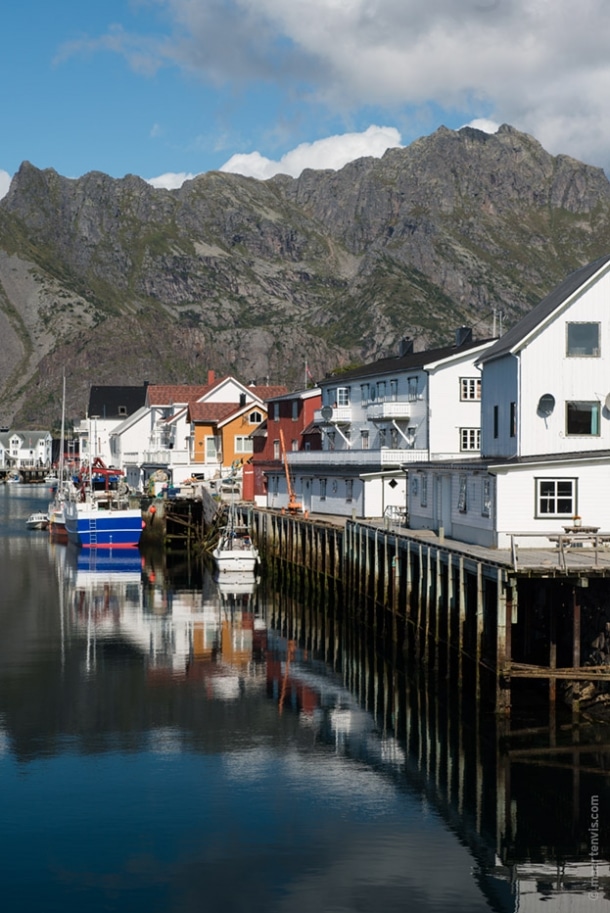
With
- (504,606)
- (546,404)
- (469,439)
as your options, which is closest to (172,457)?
(469,439)

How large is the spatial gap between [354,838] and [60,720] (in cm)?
1341

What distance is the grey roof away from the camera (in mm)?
48469

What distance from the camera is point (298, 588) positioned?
6544 centimetres

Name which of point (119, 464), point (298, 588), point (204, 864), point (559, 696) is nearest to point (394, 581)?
point (559, 696)

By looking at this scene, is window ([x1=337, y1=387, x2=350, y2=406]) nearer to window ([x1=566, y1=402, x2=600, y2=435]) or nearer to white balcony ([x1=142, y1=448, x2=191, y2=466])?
white balcony ([x1=142, y1=448, x2=191, y2=466])

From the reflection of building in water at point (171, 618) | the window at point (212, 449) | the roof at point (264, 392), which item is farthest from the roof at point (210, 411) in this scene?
the reflection of building in water at point (171, 618)

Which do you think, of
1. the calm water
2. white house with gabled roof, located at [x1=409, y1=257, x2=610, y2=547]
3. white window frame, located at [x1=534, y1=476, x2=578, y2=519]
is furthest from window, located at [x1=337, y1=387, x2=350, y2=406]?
white window frame, located at [x1=534, y1=476, x2=578, y2=519]

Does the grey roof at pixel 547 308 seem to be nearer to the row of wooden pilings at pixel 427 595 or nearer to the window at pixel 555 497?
the window at pixel 555 497

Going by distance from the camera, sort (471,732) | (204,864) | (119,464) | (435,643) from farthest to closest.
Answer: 1. (119,464)
2. (435,643)
3. (471,732)
4. (204,864)

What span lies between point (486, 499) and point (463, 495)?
346 cm

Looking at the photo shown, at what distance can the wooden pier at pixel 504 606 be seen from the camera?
33.3 m

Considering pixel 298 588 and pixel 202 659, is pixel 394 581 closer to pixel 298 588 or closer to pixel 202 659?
pixel 202 659

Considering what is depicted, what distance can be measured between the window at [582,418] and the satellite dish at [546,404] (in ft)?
2.28

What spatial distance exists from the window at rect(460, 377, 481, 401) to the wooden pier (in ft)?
82.8
